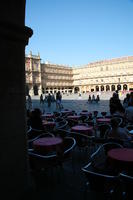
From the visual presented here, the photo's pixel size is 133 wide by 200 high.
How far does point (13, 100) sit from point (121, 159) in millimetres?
1648

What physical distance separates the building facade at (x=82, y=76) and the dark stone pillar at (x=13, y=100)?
59.3m

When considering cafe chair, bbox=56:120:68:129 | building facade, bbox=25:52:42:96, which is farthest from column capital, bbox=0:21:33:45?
building facade, bbox=25:52:42:96

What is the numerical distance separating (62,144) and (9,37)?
7.37 feet

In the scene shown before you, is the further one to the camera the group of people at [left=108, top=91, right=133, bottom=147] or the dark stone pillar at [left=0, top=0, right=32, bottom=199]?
the group of people at [left=108, top=91, right=133, bottom=147]

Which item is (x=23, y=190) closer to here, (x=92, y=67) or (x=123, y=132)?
(x=123, y=132)

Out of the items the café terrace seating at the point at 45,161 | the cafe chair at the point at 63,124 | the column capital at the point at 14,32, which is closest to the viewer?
the column capital at the point at 14,32

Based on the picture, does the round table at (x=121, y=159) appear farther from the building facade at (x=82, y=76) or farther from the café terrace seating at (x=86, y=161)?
the building facade at (x=82, y=76)

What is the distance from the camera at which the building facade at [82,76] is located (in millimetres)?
65738

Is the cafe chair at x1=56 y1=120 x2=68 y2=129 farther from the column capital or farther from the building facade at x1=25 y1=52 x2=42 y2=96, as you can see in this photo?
the building facade at x1=25 y1=52 x2=42 y2=96

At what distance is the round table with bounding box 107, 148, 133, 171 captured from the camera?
2719 millimetres

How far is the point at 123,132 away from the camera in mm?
3928

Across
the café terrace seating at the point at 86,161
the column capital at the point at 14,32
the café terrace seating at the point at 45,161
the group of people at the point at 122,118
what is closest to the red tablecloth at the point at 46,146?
the café terrace seating at the point at 86,161

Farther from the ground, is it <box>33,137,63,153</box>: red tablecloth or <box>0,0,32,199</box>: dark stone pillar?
<box>0,0,32,199</box>: dark stone pillar

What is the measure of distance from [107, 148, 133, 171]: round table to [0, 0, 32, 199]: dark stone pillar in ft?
3.96
